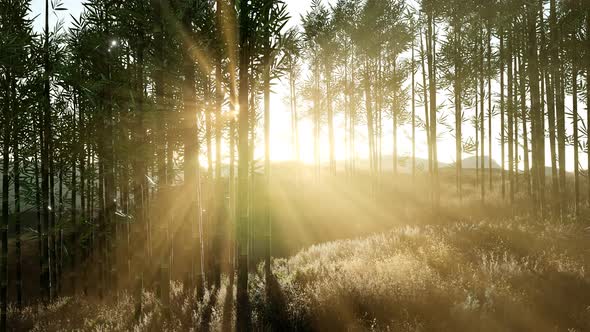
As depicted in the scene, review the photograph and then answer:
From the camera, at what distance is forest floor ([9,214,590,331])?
522cm

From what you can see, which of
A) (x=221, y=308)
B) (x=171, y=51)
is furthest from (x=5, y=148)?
(x=221, y=308)

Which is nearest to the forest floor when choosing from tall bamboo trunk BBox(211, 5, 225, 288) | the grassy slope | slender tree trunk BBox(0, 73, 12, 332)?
the grassy slope

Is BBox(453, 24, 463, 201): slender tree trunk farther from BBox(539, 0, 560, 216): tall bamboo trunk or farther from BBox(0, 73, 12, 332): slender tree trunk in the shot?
BBox(0, 73, 12, 332): slender tree trunk

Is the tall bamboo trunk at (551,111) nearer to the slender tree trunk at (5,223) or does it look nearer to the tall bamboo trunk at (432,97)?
the tall bamboo trunk at (432,97)

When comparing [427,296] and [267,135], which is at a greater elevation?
[267,135]

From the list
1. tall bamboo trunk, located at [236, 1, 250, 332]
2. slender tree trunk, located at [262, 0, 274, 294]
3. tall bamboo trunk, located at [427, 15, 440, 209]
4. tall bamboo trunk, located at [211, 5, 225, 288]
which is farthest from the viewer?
tall bamboo trunk, located at [427, 15, 440, 209]

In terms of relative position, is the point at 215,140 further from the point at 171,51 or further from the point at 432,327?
the point at 432,327

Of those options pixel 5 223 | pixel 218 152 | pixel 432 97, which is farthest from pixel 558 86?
pixel 5 223

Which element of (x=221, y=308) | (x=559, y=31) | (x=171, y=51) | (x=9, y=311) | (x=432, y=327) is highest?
Result: (x=559, y=31)

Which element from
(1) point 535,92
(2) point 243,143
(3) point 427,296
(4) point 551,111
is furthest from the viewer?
(1) point 535,92

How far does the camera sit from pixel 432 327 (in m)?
5.01

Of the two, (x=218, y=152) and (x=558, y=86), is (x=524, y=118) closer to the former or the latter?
(x=558, y=86)

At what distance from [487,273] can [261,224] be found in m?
16.2

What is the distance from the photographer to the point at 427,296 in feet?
18.8
